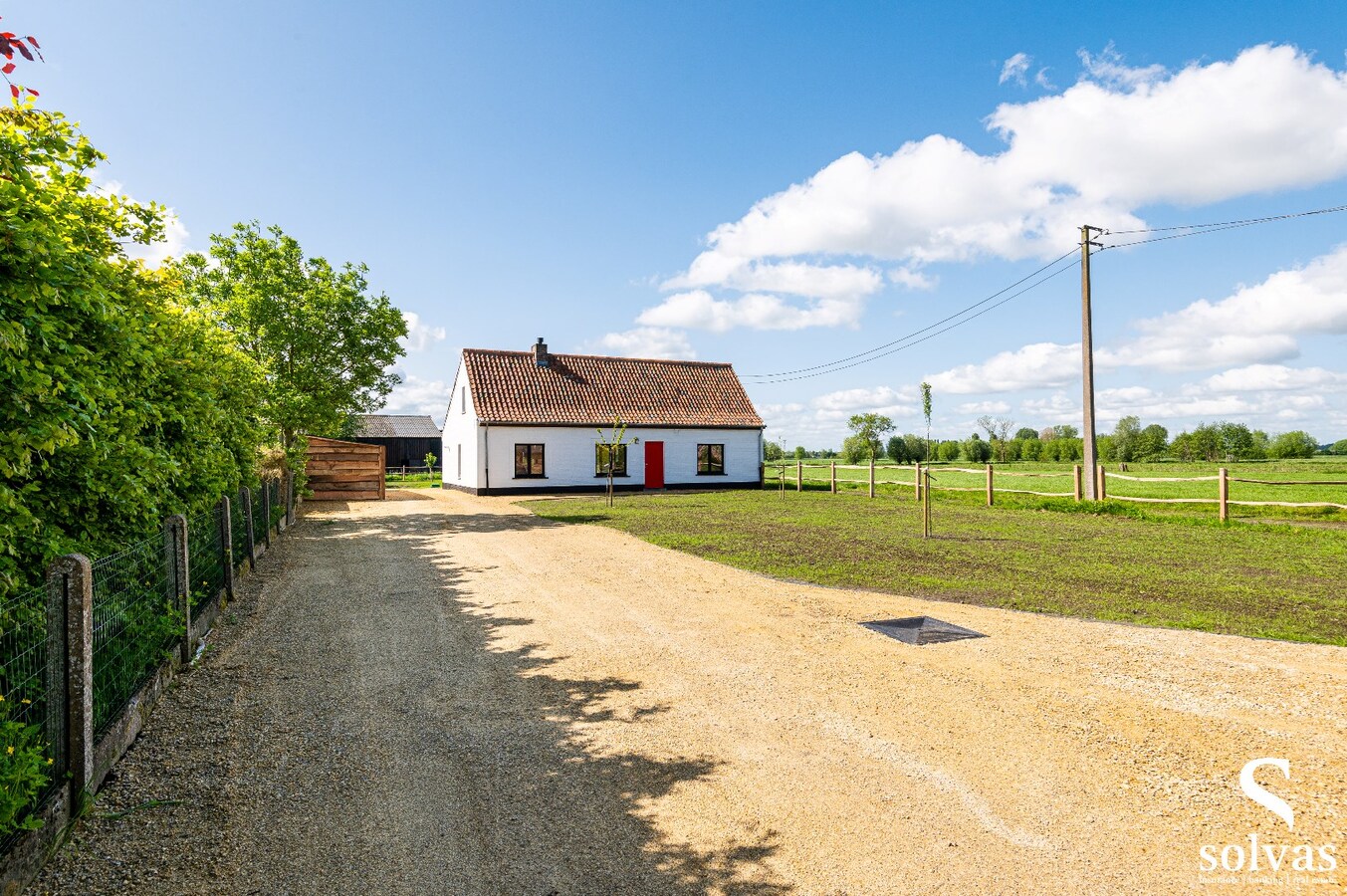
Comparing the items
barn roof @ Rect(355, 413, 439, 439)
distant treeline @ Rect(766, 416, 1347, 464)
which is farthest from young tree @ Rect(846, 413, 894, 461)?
barn roof @ Rect(355, 413, 439, 439)

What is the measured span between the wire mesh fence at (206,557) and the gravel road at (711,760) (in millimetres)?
560

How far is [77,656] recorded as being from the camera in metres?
4.30

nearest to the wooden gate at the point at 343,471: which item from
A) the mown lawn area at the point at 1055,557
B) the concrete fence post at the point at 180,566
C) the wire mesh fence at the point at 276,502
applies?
the mown lawn area at the point at 1055,557

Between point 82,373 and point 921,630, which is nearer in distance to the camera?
point 82,373

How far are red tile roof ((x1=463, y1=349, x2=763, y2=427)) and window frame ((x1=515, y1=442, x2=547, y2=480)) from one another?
3.72 feet

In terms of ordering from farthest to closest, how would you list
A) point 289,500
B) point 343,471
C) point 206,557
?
point 343,471, point 289,500, point 206,557

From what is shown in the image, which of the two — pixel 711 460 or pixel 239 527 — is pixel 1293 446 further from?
pixel 239 527

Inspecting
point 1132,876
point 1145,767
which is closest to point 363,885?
point 1132,876

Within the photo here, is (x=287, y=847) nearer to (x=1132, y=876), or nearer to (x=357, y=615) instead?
(x=1132, y=876)

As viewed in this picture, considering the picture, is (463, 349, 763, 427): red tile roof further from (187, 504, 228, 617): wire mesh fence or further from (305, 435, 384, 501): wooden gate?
(187, 504, 228, 617): wire mesh fence

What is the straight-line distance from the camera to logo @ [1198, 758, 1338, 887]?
3467 mm

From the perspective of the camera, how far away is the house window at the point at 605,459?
103 feet

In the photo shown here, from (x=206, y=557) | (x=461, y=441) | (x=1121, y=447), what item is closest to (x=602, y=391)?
(x=461, y=441)

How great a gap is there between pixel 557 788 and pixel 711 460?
3024 cm
